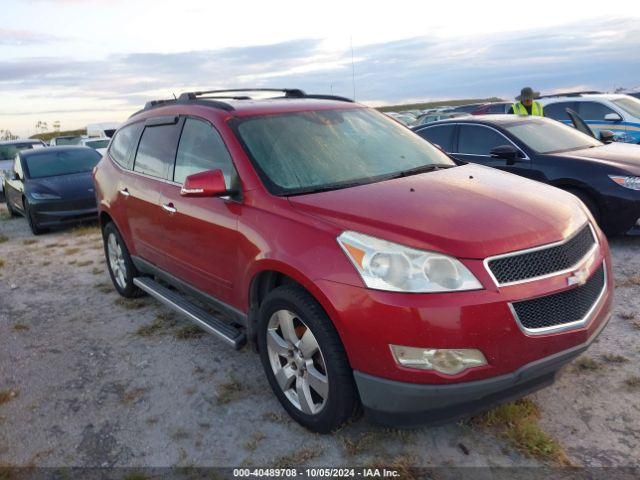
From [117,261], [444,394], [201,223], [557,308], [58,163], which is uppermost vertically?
[201,223]

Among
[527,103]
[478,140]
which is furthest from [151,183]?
[527,103]

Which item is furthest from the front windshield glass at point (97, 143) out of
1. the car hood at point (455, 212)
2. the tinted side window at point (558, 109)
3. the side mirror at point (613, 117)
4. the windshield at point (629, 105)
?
the car hood at point (455, 212)

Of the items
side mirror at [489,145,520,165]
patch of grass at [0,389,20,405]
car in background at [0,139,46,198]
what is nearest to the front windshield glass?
car in background at [0,139,46,198]

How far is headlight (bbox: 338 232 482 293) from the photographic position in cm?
249

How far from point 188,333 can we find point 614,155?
518cm

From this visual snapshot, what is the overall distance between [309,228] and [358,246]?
1.08ft

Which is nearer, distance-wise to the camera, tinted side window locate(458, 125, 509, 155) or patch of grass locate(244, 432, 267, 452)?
patch of grass locate(244, 432, 267, 452)

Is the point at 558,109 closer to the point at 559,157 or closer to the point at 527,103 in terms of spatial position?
the point at 527,103

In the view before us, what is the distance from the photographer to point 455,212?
9.24ft

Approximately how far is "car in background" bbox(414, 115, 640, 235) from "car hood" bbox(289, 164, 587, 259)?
9.89 feet

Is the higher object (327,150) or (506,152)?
(327,150)

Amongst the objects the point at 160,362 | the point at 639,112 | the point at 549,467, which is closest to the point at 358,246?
the point at 549,467

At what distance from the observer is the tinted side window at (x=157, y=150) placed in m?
4.28

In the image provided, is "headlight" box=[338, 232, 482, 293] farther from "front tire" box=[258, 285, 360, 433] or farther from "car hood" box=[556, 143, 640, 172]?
"car hood" box=[556, 143, 640, 172]
